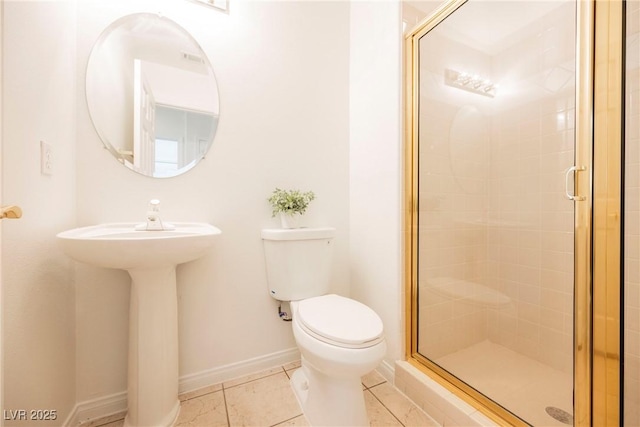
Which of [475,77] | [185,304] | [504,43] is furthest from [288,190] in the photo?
[504,43]

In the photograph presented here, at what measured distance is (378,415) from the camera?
1.17 metres

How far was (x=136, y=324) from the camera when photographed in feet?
3.39

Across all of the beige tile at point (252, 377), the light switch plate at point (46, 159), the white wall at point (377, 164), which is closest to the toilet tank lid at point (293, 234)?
the white wall at point (377, 164)

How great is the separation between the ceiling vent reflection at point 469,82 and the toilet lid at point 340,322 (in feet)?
4.17

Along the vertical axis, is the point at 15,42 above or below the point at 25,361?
above

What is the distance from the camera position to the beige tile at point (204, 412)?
3.68 feet

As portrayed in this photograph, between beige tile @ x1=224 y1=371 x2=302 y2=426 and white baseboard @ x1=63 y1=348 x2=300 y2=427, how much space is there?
8cm

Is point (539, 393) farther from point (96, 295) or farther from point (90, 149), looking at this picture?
point (90, 149)

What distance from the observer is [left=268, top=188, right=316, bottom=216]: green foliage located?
142cm

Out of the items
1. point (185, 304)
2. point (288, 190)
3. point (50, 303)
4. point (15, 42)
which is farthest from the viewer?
point (288, 190)

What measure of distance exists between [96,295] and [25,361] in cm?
37

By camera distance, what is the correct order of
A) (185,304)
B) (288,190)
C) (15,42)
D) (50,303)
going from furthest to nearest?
(288,190) < (185,304) < (50,303) < (15,42)

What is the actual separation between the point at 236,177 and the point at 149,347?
81 cm

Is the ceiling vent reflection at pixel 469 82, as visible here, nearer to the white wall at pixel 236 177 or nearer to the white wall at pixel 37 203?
the white wall at pixel 236 177
